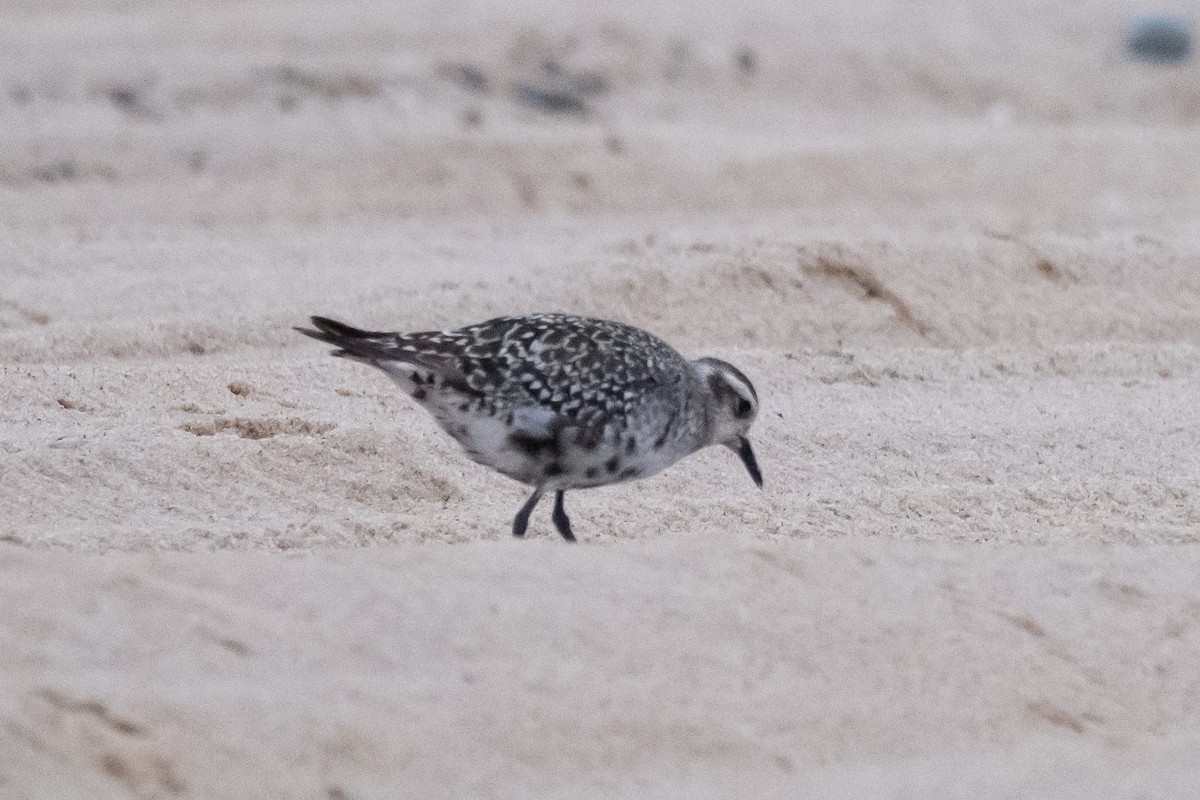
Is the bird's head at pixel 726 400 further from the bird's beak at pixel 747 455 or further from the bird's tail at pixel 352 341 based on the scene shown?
the bird's tail at pixel 352 341

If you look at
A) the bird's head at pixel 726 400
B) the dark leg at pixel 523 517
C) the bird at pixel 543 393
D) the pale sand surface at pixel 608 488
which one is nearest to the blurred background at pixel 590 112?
the pale sand surface at pixel 608 488

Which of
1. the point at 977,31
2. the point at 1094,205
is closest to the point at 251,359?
the point at 1094,205

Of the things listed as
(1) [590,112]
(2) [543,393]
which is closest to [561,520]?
(2) [543,393]

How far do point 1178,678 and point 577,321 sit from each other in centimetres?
256

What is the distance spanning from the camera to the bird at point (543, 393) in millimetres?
6816

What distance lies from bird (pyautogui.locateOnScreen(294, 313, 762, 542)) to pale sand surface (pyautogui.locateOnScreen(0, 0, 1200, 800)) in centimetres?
52

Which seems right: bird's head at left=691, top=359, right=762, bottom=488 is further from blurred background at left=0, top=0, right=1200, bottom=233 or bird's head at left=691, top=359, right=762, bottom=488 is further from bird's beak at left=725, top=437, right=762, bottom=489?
blurred background at left=0, top=0, right=1200, bottom=233

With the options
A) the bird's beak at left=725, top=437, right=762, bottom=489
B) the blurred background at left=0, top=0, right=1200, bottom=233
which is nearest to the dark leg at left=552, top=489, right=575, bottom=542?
the bird's beak at left=725, top=437, right=762, bottom=489

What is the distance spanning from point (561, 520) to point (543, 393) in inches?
26.0

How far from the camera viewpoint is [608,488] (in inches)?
324

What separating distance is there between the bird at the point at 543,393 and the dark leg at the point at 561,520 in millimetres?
26

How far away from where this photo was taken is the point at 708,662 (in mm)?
5359

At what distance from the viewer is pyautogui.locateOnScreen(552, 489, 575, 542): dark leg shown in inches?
283

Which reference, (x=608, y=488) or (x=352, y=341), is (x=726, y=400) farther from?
→ (x=352, y=341)
